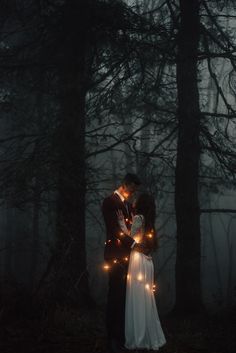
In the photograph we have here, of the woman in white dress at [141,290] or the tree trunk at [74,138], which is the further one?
the tree trunk at [74,138]

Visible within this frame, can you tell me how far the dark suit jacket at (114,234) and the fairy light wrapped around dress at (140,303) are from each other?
0.13 meters

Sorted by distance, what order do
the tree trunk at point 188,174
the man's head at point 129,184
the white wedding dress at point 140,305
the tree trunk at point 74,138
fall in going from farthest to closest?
the tree trunk at point 188,174 < the tree trunk at point 74,138 < the man's head at point 129,184 < the white wedding dress at point 140,305

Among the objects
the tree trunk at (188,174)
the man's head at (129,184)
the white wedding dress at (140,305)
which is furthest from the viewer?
the tree trunk at (188,174)

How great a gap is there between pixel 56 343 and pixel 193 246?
5.15 metres

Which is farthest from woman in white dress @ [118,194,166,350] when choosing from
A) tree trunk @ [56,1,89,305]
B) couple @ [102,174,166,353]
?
tree trunk @ [56,1,89,305]

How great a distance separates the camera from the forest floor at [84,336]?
7.88m

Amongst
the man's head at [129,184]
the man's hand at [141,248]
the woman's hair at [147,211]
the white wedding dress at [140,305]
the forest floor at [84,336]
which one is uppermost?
the man's head at [129,184]

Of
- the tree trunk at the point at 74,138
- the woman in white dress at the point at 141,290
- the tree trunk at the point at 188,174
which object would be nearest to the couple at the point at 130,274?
the woman in white dress at the point at 141,290

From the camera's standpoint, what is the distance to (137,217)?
7863mm

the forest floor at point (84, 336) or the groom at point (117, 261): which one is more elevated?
the groom at point (117, 261)

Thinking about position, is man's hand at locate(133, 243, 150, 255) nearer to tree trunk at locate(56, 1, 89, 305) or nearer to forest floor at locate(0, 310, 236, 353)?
forest floor at locate(0, 310, 236, 353)

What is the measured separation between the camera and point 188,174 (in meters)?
12.5

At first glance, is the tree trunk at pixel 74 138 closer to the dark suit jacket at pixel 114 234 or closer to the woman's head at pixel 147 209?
the dark suit jacket at pixel 114 234

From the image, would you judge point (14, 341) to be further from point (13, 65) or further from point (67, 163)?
point (13, 65)
